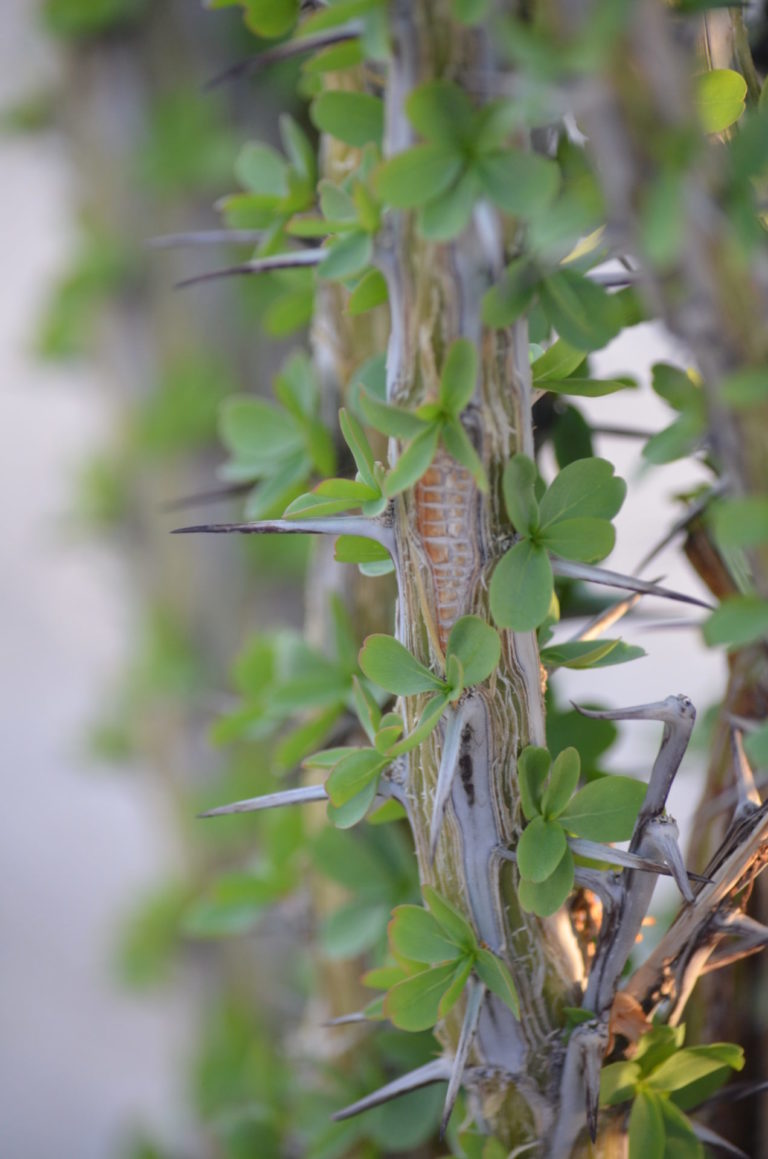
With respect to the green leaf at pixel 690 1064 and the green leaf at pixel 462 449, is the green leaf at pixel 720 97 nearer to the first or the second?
the green leaf at pixel 462 449

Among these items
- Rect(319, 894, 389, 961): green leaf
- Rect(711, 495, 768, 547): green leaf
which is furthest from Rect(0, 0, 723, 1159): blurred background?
Rect(711, 495, 768, 547): green leaf

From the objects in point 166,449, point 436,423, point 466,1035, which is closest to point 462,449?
point 436,423

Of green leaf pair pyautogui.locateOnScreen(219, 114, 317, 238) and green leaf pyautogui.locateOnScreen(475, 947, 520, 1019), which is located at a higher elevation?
green leaf pair pyautogui.locateOnScreen(219, 114, 317, 238)

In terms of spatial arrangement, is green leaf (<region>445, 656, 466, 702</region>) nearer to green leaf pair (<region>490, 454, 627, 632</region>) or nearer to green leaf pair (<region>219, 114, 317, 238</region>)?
green leaf pair (<region>490, 454, 627, 632</region>)

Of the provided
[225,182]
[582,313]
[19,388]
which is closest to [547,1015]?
[582,313]

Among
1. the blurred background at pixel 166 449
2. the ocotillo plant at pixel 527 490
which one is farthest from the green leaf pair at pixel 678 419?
the blurred background at pixel 166 449

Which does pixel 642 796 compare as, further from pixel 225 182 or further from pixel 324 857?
pixel 225 182
